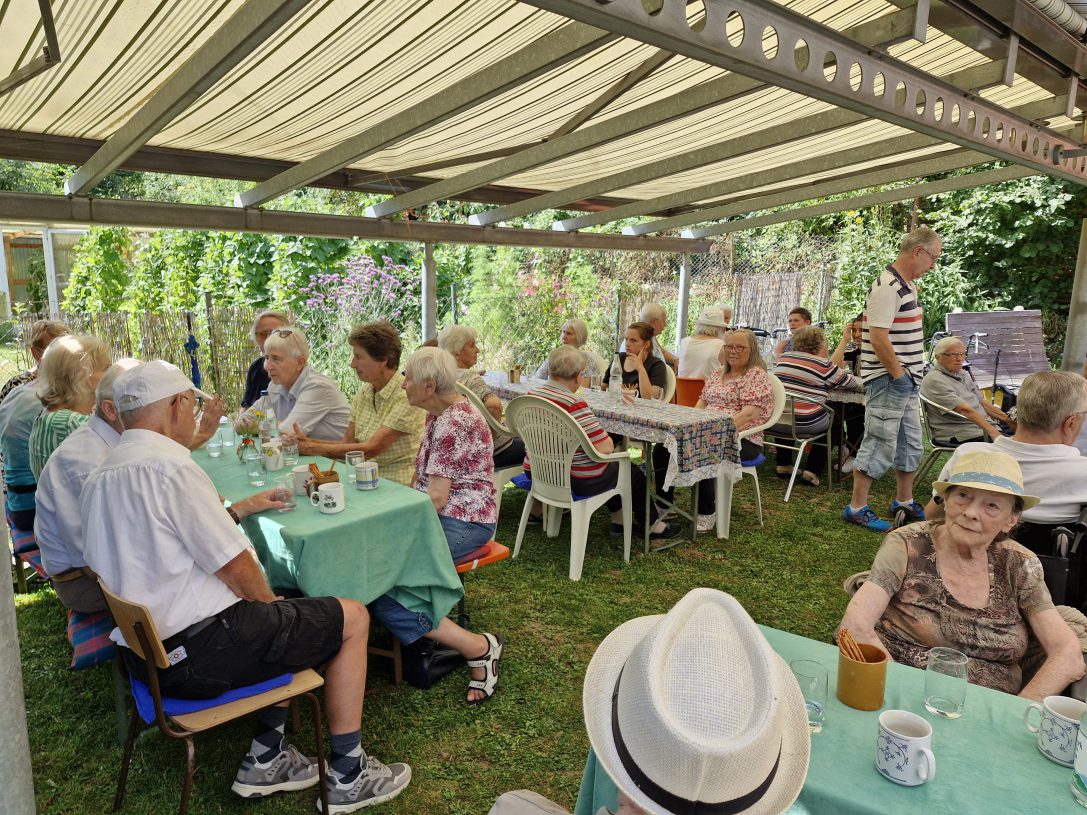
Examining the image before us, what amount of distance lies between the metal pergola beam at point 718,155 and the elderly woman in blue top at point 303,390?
2.46 m

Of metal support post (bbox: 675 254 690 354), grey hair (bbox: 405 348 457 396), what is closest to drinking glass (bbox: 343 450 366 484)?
grey hair (bbox: 405 348 457 396)

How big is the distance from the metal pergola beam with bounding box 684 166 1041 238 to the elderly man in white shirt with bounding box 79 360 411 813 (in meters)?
5.15

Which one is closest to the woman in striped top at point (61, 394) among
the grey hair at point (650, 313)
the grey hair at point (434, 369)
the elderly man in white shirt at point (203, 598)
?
the elderly man in white shirt at point (203, 598)

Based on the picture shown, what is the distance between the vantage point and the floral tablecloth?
455cm

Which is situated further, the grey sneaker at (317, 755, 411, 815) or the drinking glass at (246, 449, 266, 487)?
the drinking glass at (246, 449, 266, 487)

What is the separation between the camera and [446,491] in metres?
3.21

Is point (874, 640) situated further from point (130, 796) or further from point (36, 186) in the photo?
point (36, 186)

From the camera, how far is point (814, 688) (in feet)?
5.20

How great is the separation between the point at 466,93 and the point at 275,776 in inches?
109

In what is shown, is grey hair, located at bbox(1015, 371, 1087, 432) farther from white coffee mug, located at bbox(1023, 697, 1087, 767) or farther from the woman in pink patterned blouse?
the woman in pink patterned blouse

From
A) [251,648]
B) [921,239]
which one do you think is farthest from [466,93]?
[921,239]

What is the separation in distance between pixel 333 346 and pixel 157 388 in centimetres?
606

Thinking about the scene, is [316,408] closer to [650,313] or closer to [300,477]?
[300,477]

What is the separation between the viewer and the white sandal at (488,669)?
3086 mm
